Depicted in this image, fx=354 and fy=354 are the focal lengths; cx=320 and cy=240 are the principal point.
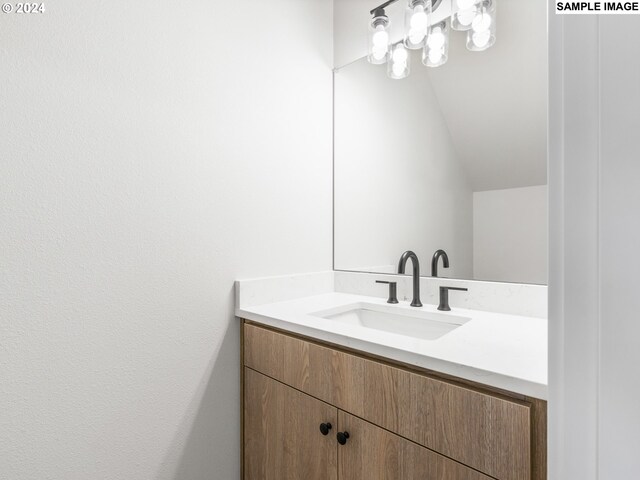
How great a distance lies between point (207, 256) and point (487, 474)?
3.16 feet

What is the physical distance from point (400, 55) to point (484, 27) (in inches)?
13.2

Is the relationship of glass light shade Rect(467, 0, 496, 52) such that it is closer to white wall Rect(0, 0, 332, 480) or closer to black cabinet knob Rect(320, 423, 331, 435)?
white wall Rect(0, 0, 332, 480)

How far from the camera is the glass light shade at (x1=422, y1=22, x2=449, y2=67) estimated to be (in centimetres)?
133

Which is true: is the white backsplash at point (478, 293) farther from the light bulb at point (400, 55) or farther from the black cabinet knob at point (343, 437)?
the light bulb at point (400, 55)

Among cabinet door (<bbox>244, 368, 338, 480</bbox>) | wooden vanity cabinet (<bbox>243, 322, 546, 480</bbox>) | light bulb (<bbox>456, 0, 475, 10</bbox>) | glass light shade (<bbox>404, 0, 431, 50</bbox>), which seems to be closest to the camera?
wooden vanity cabinet (<bbox>243, 322, 546, 480</bbox>)

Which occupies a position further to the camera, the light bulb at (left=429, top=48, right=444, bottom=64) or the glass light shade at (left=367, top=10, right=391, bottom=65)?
the glass light shade at (left=367, top=10, right=391, bottom=65)

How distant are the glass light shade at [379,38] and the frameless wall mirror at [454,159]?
64 mm

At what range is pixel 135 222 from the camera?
41.1 inches

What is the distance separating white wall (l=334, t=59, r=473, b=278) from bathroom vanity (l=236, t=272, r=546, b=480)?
289 millimetres

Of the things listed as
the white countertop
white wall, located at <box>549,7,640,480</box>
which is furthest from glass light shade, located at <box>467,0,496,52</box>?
white wall, located at <box>549,7,640,480</box>

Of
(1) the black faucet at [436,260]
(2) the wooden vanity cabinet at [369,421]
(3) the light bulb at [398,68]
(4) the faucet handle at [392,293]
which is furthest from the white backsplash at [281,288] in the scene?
(3) the light bulb at [398,68]

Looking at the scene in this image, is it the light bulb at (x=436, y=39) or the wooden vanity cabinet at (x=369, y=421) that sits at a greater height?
the light bulb at (x=436, y=39)

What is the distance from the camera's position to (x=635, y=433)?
293mm

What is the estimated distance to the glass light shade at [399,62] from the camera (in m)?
1.46
